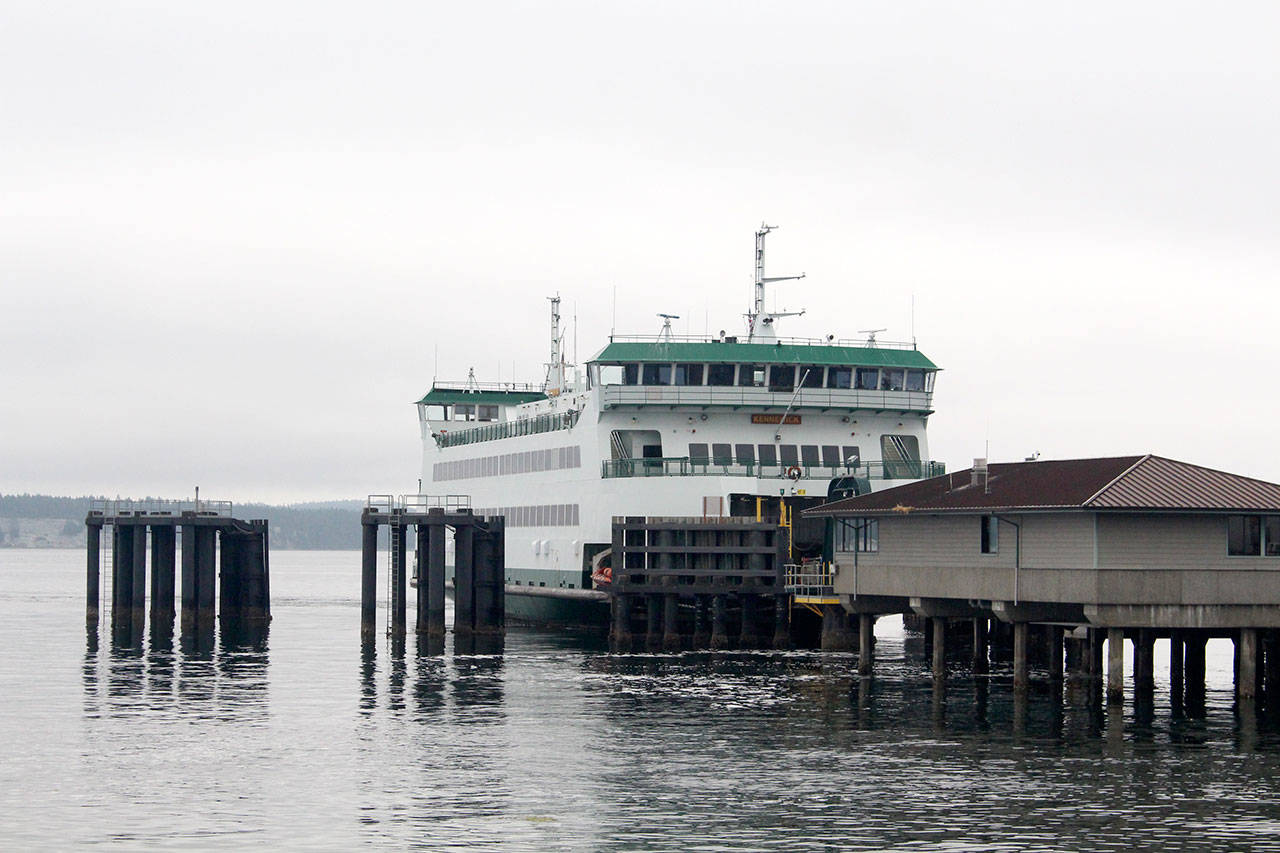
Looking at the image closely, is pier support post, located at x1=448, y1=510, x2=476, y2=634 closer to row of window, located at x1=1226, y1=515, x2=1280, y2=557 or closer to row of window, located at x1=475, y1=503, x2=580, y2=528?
row of window, located at x1=475, y1=503, x2=580, y2=528

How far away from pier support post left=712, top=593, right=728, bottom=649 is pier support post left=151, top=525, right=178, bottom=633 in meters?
26.7

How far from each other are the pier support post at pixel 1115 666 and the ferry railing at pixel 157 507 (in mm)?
43391

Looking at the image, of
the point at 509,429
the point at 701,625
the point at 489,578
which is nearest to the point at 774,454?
the point at 701,625

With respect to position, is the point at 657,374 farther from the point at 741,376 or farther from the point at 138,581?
the point at 138,581

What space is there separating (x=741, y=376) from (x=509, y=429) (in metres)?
17.6

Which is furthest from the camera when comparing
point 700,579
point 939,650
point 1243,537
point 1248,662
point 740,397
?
point 740,397

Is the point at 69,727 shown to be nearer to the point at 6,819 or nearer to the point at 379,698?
the point at 379,698

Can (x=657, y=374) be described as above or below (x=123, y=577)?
above

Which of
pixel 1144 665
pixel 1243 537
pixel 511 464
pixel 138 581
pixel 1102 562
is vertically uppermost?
pixel 511 464

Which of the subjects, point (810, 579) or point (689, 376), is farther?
point (689, 376)

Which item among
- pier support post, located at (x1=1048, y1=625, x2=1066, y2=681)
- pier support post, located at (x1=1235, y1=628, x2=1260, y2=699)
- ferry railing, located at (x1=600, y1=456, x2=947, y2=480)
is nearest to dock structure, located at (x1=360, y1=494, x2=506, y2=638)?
ferry railing, located at (x1=600, y1=456, x2=947, y2=480)

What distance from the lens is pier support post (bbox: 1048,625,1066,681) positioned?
168 ft

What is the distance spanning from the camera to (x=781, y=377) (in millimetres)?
70062

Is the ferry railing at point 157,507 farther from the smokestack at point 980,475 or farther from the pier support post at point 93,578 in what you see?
the smokestack at point 980,475
